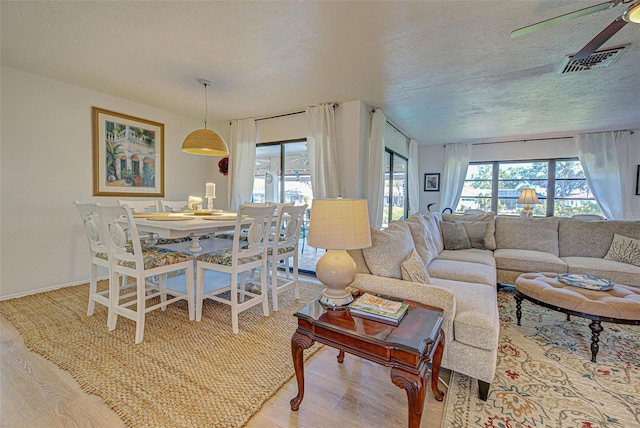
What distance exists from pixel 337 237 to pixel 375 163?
2661 mm

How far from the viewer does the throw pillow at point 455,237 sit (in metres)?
3.73

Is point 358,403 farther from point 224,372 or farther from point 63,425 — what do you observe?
point 63,425

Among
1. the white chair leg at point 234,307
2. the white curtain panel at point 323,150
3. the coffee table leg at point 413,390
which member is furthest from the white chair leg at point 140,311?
the white curtain panel at point 323,150

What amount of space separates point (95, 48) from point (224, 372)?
2859 millimetres

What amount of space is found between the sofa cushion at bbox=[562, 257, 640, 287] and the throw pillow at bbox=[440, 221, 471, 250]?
106 centimetres

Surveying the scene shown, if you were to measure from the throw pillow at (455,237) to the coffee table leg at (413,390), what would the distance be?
293 centimetres

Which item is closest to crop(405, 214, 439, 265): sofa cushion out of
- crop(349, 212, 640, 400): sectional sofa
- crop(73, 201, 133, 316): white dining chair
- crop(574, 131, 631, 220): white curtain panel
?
crop(349, 212, 640, 400): sectional sofa

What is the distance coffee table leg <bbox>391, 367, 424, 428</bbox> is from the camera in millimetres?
1146

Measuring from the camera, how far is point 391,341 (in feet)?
3.94

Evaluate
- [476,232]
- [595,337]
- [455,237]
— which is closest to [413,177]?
[476,232]

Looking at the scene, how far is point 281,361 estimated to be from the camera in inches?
76.4

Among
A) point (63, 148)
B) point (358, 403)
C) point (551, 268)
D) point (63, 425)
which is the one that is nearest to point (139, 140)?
point (63, 148)

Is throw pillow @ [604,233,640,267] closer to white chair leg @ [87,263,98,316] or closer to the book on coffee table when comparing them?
the book on coffee table

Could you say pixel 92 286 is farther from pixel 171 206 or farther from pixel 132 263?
pixel 171 206
